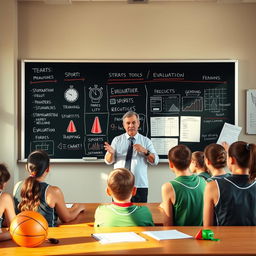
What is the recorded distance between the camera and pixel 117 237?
2.03 metres

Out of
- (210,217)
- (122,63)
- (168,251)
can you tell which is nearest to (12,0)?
(122,63)

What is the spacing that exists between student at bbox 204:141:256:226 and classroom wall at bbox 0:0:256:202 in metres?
2.83

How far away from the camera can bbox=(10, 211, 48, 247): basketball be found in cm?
186

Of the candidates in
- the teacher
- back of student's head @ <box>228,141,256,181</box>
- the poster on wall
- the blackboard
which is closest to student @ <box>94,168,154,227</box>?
back of student's head @ <box>228,141,256,181</box>

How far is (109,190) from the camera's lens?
7.72 feet

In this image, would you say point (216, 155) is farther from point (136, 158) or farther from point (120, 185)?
point (136, 158)

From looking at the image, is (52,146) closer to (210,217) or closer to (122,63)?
(122,63)

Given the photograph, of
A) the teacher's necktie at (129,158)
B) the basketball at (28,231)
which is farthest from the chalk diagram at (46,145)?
the basketball at (28,231)

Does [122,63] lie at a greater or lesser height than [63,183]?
greater

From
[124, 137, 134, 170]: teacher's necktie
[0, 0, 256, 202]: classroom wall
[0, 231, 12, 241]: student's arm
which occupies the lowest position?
[0, 231, 12, 241]: student's arm

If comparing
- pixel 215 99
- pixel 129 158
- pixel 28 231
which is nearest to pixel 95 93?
pixel 129 158

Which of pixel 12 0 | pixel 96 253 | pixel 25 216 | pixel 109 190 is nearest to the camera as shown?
pixel 96 253

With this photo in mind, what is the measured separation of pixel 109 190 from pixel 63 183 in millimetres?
2973

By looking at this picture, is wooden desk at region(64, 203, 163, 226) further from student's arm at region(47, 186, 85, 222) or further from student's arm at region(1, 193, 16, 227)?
student's arm at region(1, 193, 16, 227)
